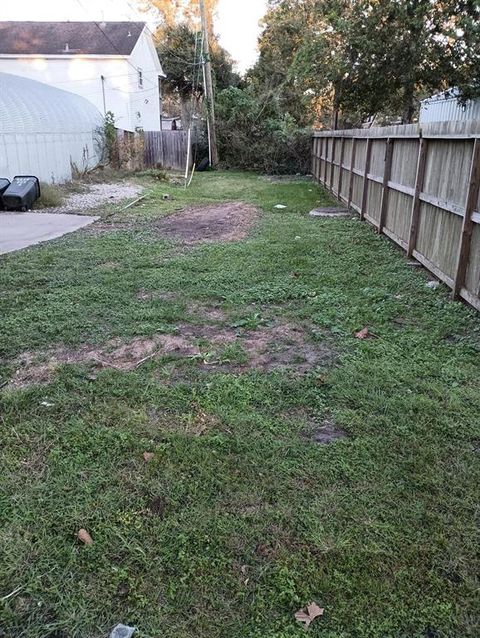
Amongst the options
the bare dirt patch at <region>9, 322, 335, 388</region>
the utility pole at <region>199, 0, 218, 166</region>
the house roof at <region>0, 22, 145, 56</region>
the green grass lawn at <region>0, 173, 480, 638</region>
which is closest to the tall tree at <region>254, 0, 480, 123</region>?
the utility pole at <region>199, 0, 218, 166</region>

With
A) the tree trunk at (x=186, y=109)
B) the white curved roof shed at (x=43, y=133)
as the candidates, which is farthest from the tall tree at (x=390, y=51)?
the tree trunk at (x=186, y=109)

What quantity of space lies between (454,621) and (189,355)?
236cm

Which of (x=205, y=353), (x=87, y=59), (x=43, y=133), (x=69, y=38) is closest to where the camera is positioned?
(x=205, y=353)

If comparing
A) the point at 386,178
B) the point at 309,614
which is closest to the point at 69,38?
the point at 386,178

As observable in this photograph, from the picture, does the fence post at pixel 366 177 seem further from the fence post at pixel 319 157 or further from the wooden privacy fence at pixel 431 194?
the fence post at pixel 319 157

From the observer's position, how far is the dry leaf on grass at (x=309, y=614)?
168 centimetres

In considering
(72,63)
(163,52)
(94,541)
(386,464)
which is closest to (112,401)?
(94,541)

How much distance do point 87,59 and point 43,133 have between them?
12.9 meters

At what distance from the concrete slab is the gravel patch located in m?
0.93

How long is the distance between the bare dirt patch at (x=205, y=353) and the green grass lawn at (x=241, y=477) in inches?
1.6

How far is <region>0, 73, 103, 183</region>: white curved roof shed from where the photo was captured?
1251 centimetres

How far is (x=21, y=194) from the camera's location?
1020cm

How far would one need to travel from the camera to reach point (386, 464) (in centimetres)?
241

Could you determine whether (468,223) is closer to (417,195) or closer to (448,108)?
(417,195)
